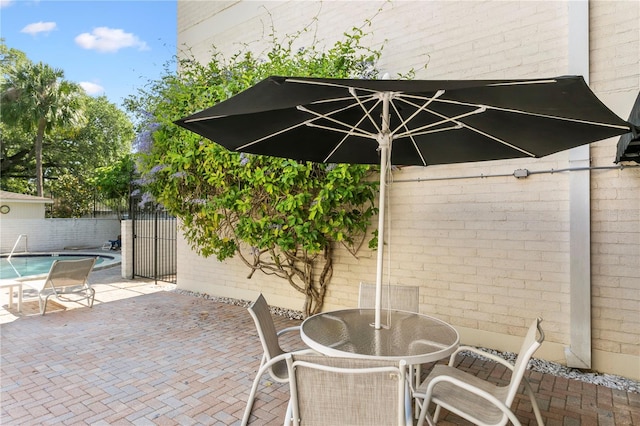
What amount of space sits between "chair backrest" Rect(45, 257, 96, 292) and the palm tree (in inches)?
544

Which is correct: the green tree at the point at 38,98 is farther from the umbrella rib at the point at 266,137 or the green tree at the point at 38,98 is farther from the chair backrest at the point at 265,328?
the chair backrest at the point at 265,328

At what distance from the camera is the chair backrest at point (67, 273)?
18.0ft

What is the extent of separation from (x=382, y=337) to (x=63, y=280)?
5469 mm

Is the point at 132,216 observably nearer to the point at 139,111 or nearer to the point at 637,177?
the point at 139,111

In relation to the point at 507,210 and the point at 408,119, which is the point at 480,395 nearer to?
the point at 408,119

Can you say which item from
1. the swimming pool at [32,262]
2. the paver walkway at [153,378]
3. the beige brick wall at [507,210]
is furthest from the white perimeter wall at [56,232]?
the beige brick wall at [507,210]

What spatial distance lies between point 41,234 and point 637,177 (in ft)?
62.9

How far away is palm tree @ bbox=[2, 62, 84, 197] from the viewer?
1542 centimetres

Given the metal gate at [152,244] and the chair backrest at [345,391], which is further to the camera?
the metal gate at [152,244]

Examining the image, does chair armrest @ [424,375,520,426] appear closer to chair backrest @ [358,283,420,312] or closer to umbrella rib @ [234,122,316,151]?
chair backrest @ [358,283,420,312]

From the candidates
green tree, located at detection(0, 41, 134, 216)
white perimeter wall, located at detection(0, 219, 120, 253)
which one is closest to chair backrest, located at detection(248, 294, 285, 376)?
white perimeter wall, located at detection(0, 219, 120, 253)

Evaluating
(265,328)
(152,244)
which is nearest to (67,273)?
(152,244)

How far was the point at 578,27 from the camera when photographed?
368cm

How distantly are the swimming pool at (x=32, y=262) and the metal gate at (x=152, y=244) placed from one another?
7.66ft
